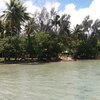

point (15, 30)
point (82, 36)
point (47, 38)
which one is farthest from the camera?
point (82, 36)

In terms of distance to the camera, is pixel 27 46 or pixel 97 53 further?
pixel 97 53

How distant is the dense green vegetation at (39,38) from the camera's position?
42.9 m

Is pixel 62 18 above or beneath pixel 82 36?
above

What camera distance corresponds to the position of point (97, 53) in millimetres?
56406

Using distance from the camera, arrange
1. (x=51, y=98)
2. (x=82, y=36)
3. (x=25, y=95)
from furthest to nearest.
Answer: (x=82, y=36) → (x=25, y=95) → (x=51, y=98)

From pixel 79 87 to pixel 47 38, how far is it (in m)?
30.3

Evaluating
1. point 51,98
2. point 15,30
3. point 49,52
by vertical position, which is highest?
point 15,30

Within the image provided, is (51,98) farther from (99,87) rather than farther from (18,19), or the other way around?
(18,19)

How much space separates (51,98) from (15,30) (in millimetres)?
37270

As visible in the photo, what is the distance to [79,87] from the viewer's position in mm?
17141

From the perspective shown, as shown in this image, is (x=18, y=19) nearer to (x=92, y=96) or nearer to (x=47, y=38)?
(x=47, y=38)

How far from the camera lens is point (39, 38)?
4609cm

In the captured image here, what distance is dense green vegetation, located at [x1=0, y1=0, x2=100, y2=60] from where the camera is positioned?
42938mm

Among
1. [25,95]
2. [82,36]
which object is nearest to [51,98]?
[25,95]
